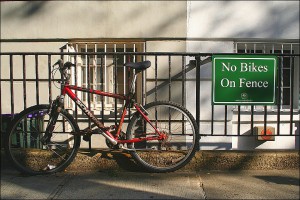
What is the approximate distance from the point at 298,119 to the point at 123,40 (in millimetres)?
3650

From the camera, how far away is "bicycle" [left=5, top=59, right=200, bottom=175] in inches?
160

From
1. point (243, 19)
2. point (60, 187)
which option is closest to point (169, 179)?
point (60, 187)

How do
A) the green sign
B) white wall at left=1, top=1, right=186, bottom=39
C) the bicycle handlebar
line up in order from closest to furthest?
1. the bicycle handlebar
2. the green sign
3. white wall at left=1, top=1, right=186, bottom=39

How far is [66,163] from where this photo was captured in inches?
161

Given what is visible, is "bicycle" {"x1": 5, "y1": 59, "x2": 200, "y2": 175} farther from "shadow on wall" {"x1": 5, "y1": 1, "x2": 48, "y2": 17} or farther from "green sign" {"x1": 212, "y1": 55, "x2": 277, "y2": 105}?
"shadow on wall" {"x1": 5, "y1": 1, "x2": 48, "y2": 17}

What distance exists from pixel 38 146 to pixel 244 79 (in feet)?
8.73

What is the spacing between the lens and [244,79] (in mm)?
4305

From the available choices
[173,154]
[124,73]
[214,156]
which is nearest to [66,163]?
[173,154]

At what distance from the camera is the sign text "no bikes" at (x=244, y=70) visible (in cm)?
429

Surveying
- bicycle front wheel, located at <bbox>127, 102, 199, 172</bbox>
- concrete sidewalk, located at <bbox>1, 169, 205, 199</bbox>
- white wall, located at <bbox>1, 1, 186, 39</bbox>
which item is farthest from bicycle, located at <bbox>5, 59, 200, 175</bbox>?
white wall, located at <bbox>1, 1, 186, 39</bbox>

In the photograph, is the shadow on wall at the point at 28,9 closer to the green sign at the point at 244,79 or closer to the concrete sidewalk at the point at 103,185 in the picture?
the concrete sidewalk at the point at 103,185

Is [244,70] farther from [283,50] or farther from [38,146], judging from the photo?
[283,50]

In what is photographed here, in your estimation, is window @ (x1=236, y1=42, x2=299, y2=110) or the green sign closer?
the green sign

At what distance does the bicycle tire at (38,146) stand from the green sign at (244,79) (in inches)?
70.4
